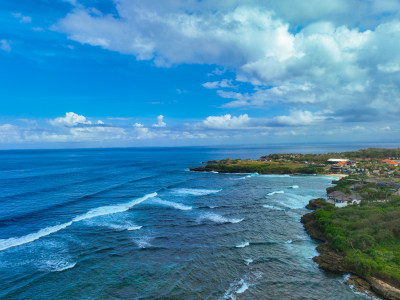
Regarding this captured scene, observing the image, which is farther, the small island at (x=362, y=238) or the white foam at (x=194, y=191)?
the white foam at (x=194, y=191)

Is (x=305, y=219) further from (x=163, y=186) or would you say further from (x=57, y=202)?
(x=57, y=202)

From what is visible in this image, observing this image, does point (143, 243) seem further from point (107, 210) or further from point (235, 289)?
point (107, 210)

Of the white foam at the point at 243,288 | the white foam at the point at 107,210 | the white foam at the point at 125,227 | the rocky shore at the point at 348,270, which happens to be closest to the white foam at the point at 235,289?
the white foam at the point at 243,288

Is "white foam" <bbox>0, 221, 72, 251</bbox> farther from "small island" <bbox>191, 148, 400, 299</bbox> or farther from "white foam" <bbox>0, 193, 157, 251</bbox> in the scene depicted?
"small island" <bbox>191, 148, 400, 299</bbox>

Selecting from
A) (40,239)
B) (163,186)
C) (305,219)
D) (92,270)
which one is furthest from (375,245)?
(163,186)

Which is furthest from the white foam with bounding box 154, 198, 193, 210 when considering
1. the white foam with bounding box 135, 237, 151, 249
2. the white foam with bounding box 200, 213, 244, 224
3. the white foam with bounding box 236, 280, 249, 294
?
the white foam with bounding box 236, 280, 249, 294

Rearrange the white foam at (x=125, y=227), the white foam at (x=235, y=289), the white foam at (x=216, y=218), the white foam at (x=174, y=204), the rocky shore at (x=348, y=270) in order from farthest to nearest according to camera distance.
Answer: the white foam at (x=174, y=204) → the white foam at (x=216, y=218) → the white foam at (x=125, y=227) → the white foam at (x=235, y=289) → the rocky shore at (x=348, y=270)

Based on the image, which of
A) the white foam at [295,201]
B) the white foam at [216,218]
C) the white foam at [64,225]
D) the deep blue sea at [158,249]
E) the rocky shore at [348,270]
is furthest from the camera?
the white foam at [295,201]

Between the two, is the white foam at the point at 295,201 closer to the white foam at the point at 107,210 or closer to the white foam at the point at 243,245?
the white foam at the point at 243,245
